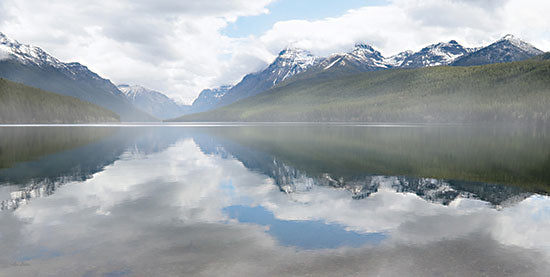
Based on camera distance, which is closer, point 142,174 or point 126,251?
point 126,251

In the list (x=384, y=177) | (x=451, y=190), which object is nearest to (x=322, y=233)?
(x=451, y=190)

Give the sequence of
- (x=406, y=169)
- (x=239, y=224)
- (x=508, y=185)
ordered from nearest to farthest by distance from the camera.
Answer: (x=239, y=224)
(x=508, y=185)
(x=406, y=169)

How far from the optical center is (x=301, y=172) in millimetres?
33750

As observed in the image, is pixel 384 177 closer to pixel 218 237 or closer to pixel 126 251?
pixel 218 237

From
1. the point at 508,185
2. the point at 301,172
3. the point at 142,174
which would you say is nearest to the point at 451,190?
the point at 508,185

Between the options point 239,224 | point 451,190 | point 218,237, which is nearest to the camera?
point 218,237

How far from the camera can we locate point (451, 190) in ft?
83.4

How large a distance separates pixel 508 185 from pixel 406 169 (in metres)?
9.40

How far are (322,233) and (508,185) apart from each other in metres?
20.8

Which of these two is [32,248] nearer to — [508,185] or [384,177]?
[384,177]

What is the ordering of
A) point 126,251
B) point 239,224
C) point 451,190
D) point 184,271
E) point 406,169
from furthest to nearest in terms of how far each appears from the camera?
point 406,169
point 451,190
point 239,224
point 126,251
point 184,271

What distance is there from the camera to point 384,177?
30688 millimetres

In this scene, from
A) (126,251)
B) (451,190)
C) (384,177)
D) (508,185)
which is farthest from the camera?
(384,177)

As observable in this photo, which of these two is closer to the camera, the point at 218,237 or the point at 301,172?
the point at 218,237
